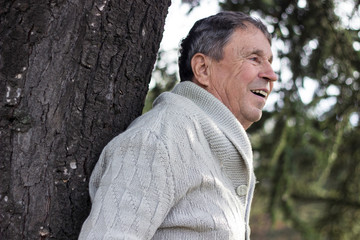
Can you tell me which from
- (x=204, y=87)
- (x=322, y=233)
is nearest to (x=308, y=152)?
(x=322, y=233)

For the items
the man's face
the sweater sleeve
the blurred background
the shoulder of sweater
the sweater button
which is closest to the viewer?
the sweater sleeve

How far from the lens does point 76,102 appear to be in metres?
1.87

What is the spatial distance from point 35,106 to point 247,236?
90 centimetres

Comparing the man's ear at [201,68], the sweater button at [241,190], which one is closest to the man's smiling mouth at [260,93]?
the man's ear at [201,68]

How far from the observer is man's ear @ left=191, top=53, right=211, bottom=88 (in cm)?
240

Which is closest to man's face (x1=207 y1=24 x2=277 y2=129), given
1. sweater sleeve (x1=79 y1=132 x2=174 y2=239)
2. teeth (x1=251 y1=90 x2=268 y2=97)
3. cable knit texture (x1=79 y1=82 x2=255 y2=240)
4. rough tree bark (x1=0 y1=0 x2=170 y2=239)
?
teeth (x1=251 y1=90 x2=268 y2=97)

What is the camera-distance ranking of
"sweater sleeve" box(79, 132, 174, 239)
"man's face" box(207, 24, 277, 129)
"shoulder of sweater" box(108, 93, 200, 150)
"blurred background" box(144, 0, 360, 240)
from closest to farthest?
"sweater sleeve" box(79, 132, 174, 239) → "shoulder of sweater" box(108, 93, 200, 150) → "man's face" box(207, 24, 277, 129) → "blurred background" box(144, 0, 360, 240)

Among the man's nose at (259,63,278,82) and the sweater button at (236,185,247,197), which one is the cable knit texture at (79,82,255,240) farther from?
the man's nose at (259,63,278,82)

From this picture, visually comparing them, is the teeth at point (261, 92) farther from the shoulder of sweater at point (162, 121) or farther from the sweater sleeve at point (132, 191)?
the sweater sleeve at point (132, 191)

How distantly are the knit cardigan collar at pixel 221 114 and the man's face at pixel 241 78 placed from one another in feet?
0.45

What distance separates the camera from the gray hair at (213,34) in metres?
2.40

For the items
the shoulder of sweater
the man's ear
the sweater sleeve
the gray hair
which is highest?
the gray hair

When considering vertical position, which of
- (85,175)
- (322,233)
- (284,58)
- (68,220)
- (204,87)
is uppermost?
(284,58)

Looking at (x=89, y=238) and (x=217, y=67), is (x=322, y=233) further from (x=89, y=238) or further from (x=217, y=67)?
(x=89, y=238)
